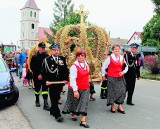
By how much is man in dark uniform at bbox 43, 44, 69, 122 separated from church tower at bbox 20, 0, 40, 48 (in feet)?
323

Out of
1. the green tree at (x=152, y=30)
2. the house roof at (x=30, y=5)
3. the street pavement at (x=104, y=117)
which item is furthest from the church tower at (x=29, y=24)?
the street pavement at (x=104, y=117)

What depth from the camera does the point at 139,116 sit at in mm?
7926

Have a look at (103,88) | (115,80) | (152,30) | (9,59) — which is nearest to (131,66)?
(115,80)

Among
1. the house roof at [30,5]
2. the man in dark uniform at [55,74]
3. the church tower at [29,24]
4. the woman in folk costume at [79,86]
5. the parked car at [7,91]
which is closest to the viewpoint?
the woman in folk costume at [79,86]

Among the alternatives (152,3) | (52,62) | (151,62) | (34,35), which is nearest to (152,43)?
(152,3)

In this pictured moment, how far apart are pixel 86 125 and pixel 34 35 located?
4021 inches

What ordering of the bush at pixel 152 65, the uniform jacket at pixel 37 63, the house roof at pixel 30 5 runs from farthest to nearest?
the house roof at pixel 30 5 < the bush at pixel 152 65 < the uniform jacket at pixel 37 63

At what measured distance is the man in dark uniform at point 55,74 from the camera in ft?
24.0

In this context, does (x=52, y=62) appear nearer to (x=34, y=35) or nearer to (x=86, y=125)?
(x=86, y=125)

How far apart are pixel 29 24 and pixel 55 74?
4002 inches

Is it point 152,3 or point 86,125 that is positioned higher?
point 152,3

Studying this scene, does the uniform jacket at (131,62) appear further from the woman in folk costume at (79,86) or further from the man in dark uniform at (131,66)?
the woman in folk costume at (79,86)

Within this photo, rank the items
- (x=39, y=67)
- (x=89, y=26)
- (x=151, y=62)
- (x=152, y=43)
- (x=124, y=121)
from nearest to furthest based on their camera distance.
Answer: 1. (x=124, y=121)
2. (x=39, y=67)
3. (x=89, y=26)
4. (x=151, y=62)
5. (x=152, y=43)

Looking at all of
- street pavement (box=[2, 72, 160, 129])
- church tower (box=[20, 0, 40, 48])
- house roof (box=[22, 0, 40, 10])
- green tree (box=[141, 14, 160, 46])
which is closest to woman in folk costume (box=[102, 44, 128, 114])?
street pavement (box=[2, 72, 160, 129])
